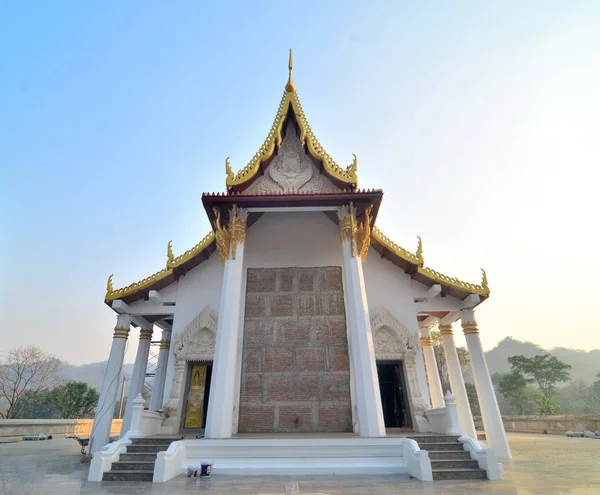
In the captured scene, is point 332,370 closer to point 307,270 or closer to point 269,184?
point 307,270

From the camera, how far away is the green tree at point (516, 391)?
44625 millimetres

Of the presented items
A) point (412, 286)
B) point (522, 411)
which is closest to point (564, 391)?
point (522, 411)

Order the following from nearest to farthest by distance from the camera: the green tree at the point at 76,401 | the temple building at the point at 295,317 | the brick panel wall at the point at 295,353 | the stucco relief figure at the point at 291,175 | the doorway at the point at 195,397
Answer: the temple building at the point at 295,317 < the brick panel wall at the point at 295,353 < the doorway at the point at 195,397 < the stucco relief figure at the point at 291,175 < the green tree at the point at 76,401

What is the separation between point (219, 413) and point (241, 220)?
14.0 ft

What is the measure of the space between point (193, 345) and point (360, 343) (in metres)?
4.56

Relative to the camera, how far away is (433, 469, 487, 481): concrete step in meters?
5.54

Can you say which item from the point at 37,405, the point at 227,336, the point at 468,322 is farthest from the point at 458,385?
the point at 37,405

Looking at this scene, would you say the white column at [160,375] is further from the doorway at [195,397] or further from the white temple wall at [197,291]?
the white temple wall at [197,291]

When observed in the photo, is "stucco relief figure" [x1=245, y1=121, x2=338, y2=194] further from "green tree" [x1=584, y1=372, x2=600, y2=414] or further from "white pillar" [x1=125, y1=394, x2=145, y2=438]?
→ "green tree" [x1=584, y1=372, x2=600, y2=414]

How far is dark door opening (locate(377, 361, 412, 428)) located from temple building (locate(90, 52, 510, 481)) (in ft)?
0.16

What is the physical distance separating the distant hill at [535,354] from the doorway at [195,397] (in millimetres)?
120617

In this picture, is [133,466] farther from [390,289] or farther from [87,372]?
[87,372]

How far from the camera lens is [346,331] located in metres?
8.90

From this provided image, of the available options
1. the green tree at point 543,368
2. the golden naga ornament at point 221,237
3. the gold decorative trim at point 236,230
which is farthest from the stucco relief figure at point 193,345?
the green tree at point 543,368
